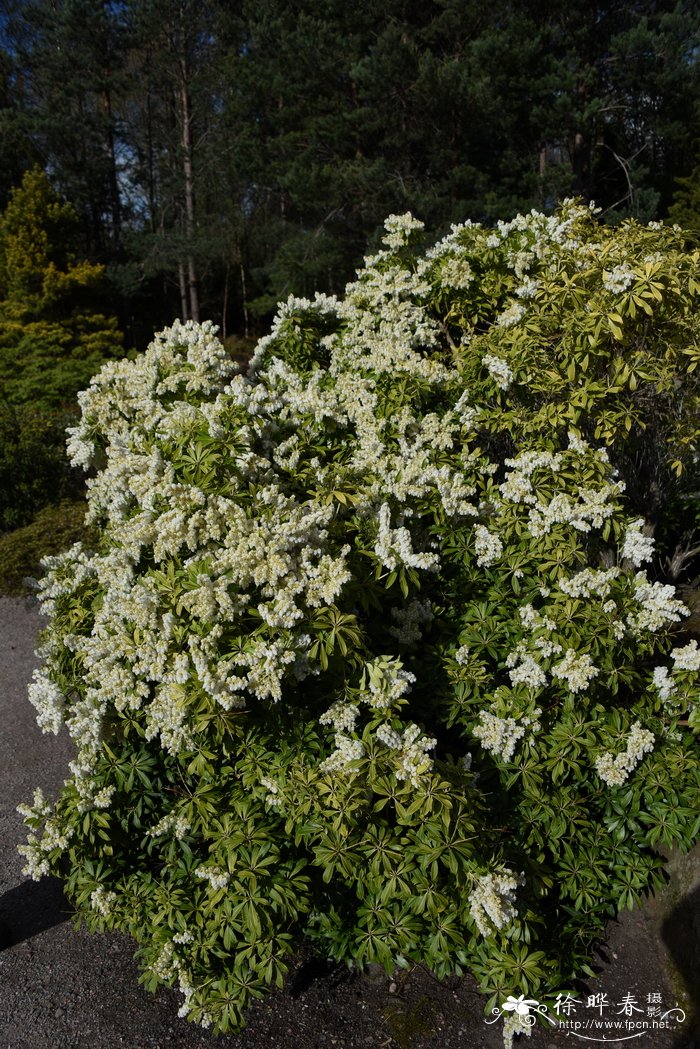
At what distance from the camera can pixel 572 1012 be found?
309cm

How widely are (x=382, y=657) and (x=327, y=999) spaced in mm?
1811

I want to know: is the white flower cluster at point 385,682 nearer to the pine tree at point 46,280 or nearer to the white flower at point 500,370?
the white flower at point 500,370

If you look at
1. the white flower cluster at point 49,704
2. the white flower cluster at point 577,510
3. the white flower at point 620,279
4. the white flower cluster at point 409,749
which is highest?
the white flower at point 620,279

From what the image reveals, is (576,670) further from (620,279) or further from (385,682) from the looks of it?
(620,279)

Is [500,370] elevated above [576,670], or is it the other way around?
[500,370]

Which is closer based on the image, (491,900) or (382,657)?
(491,900)

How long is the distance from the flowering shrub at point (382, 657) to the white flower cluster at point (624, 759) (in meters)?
0.02

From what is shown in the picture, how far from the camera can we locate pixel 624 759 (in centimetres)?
306

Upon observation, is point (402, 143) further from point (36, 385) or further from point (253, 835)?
point (253, 835)

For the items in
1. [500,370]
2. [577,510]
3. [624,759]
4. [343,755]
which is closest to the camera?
[343,755]

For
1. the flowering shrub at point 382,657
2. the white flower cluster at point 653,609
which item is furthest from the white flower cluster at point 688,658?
the white flower cluster at point 653,609

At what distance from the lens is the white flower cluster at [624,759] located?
3039mm

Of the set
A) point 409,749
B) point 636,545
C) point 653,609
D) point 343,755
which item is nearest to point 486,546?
point 636,545

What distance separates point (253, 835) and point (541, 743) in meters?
1.41
